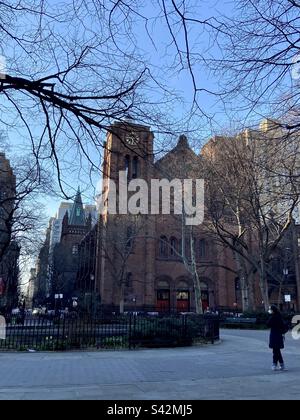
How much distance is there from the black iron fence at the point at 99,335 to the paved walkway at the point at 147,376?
1.52m

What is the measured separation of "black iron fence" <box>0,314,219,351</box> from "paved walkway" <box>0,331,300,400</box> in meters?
1.52

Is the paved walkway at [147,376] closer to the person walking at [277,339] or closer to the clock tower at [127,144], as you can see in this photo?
the person walking at [277,339]

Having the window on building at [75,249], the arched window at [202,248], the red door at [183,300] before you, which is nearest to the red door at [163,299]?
the red door at [183,300]

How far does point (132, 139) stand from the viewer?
20.5 feet

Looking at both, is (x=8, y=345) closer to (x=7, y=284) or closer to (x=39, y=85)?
(x=39, y=85)

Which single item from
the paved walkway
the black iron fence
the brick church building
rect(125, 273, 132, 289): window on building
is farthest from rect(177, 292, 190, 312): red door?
the paved walkway

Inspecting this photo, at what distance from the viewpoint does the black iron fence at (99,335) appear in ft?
54.6

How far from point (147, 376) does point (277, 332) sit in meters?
3.85

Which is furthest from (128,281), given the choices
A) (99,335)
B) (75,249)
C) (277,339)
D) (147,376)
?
(75,249)

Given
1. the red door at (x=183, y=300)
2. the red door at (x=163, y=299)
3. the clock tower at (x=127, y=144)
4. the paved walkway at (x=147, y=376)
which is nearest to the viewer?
the clock tower at (x=127, y=144)

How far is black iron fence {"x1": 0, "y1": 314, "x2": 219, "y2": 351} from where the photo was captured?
1664 cm

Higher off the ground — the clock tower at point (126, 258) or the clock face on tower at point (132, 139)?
the clock tower at point (126, 258)

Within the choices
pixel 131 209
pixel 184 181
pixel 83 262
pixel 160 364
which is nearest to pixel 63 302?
pixel 83 262
